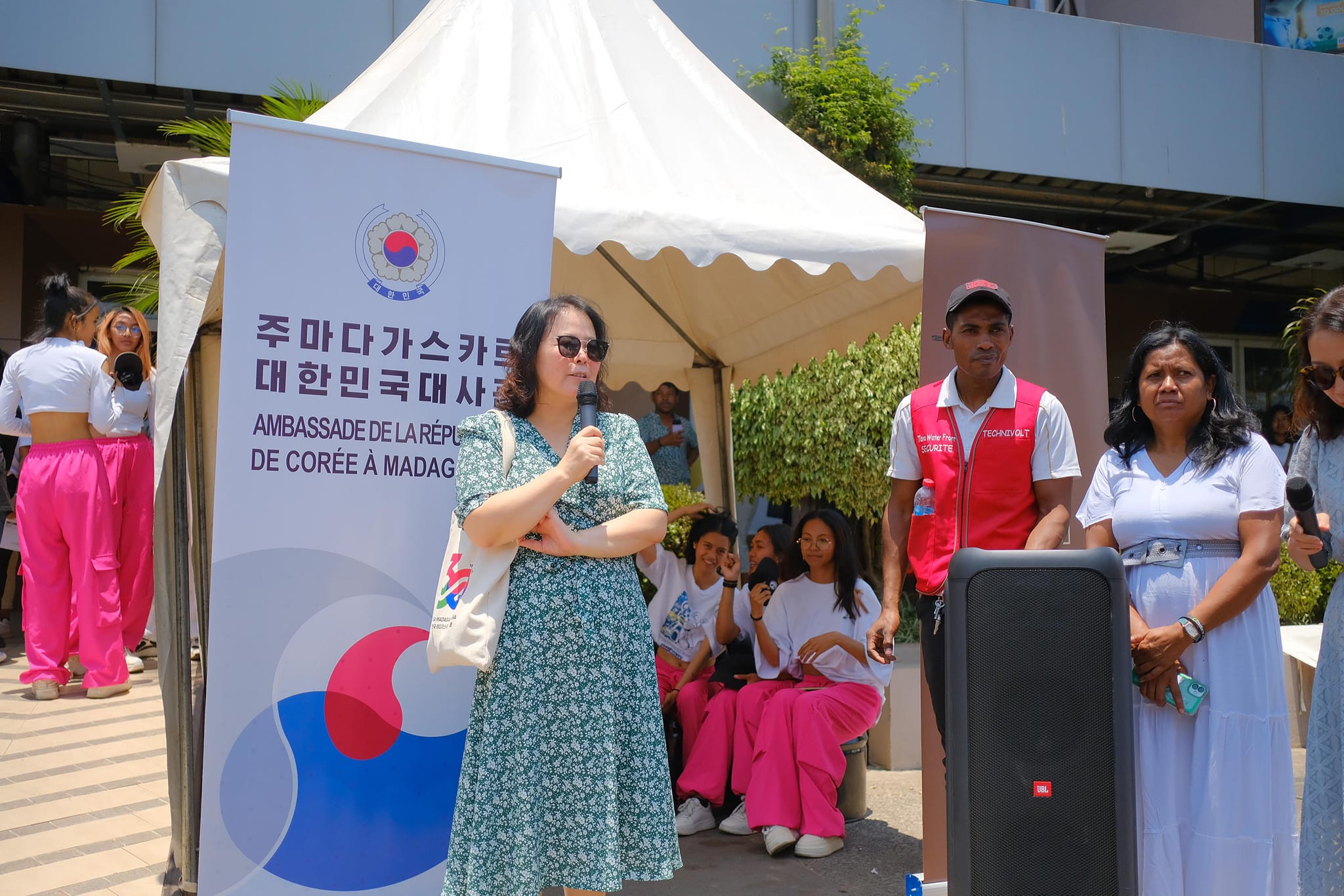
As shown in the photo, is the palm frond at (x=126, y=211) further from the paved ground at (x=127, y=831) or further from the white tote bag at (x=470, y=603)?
the white tote bag at (x=470, y=603)

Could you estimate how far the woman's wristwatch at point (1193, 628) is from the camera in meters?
2.56

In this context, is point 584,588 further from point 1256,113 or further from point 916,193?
point 1256,113

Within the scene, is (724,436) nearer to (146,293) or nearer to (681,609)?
(681,609)

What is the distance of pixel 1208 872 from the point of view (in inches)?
100

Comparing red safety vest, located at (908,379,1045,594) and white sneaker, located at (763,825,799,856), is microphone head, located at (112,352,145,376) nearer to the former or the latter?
white sneaker, located at (763,825,799,856)

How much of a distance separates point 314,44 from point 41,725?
5116 millimetres

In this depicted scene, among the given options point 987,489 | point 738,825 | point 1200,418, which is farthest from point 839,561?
point 1200,418

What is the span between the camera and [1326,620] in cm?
280

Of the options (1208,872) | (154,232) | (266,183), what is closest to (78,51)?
(154,232)

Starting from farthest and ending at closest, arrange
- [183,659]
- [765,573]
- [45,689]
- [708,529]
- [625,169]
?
[45,689]
[708,529]
[765,573]
[625,169]
[183,659]

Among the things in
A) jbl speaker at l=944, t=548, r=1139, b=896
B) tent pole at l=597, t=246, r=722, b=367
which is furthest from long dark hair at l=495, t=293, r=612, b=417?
tent pole at l=597, t=246, r=722, b=367

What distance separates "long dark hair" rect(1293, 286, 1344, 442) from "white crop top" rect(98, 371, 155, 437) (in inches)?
216

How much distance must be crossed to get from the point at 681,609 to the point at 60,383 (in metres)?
3.59

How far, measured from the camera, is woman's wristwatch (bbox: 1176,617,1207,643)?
256cm
